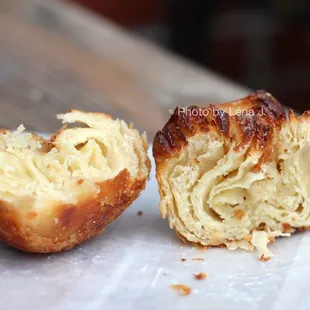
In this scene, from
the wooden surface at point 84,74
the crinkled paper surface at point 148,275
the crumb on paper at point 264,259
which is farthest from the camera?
the wooden surface at point 84,74

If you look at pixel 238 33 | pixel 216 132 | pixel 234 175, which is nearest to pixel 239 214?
pixel 234 175

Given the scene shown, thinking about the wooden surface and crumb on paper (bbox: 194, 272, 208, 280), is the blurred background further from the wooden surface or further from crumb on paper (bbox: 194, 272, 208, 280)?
crumb on paper (bbox: 194, 272, 208, 280)

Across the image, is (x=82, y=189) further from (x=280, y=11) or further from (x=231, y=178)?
(x=280, y=11)

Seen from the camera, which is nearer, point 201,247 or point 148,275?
point 148,275

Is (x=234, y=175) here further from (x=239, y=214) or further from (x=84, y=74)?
(x=84, y=74)

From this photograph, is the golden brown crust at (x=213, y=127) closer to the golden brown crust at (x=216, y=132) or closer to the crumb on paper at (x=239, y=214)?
the golden brown crust at (x=216, y=132)

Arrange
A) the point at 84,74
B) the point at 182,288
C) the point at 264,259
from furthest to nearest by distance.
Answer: the point at 84,74
the point at 264,259
the point at 182,288

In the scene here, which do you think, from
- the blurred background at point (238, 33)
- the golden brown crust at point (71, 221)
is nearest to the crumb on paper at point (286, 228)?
the golden brown crust at point (71, 221)

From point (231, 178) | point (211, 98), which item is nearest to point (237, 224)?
point (231, 178)
